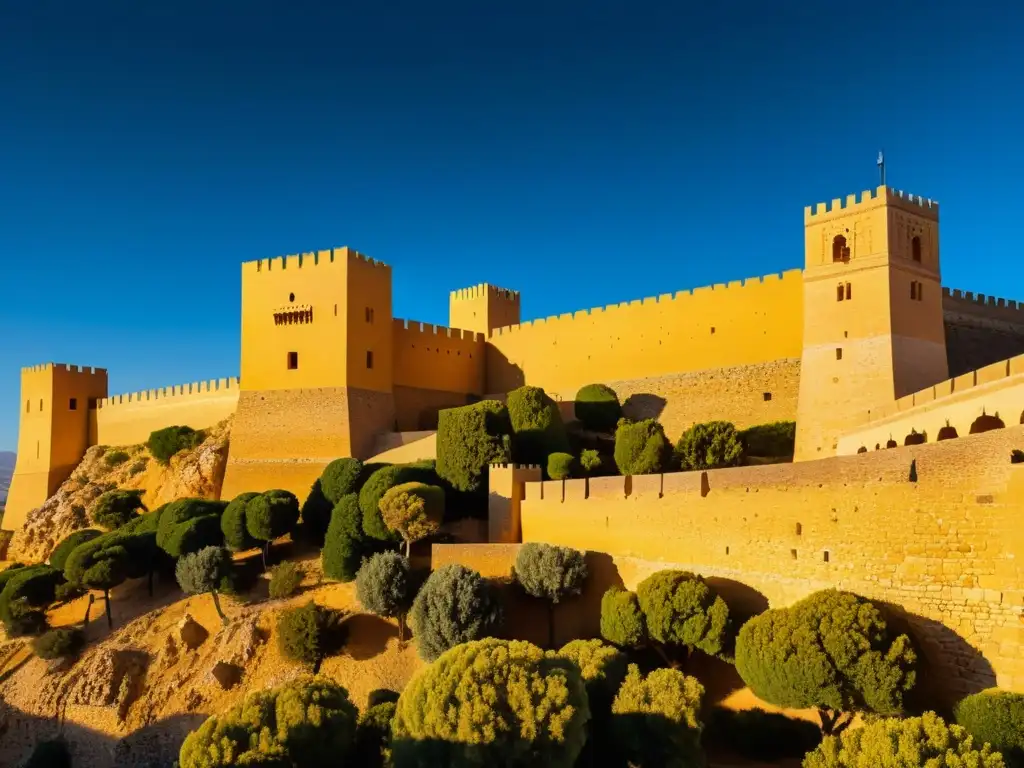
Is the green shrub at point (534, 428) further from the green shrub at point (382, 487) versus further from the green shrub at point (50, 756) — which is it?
the green shrub at point (50, 756)

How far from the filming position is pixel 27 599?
79.6 ft

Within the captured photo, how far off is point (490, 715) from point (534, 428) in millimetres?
15012

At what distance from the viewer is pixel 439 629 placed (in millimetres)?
16844

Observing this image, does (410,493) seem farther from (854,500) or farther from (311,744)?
(854,500)

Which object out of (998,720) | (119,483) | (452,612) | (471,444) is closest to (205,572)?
(471,444)

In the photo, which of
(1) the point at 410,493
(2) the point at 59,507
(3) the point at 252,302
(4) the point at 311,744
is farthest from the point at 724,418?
(2) the point at 59,507

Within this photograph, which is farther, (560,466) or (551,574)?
(560,466)

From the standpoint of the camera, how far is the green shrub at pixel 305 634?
18469mm

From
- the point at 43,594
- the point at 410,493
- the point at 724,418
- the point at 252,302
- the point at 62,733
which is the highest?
the point at 252,302

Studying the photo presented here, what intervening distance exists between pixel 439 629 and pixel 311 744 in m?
5.13

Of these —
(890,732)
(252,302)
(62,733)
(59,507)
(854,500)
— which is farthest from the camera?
(59,507)

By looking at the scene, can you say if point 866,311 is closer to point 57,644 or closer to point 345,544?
point 345,544

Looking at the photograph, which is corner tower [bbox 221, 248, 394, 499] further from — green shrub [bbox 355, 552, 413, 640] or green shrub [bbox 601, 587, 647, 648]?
green shrub [bbox 601, 587, 647, 648]

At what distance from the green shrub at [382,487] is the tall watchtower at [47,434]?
20.0 m
